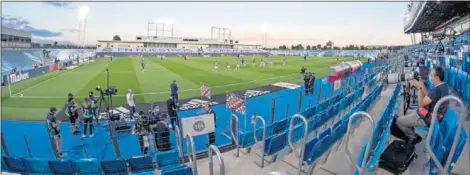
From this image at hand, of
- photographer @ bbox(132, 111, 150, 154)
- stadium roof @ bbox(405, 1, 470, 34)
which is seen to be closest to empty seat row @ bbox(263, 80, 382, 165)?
photographer @ bbox(132, 111, 150, 154)

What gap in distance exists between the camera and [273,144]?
610 centimetres

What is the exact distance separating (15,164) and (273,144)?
6441mm

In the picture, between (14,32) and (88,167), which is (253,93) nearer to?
(88,167)

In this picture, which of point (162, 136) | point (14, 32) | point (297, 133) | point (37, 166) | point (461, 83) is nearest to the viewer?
point (37, 166)

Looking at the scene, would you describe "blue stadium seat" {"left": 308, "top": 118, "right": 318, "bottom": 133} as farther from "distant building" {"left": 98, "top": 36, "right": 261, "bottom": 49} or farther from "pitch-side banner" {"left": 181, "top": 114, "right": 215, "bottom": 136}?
"distant building" {"left": 98, "top": 36, "right": 261, "bottom": 49}

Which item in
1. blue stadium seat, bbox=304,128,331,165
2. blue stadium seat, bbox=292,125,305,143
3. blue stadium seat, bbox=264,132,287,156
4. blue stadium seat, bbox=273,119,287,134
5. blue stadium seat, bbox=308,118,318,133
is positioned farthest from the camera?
blue stadium seat, bbox=273,119,287,134

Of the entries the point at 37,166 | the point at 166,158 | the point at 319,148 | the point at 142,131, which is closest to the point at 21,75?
the point at 142,131

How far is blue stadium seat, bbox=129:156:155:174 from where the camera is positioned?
270 inches

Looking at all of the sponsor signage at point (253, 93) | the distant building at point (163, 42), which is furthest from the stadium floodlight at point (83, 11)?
the distant building at point (163, 42)

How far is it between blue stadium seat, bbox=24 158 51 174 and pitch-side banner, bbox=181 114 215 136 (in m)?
3.40

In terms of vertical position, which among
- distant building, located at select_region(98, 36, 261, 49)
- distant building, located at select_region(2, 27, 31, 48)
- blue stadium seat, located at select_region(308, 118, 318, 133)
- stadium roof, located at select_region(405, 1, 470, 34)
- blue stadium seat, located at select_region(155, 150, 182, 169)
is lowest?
blue stadium seat, located at select_region(155, 150, 182, 169)

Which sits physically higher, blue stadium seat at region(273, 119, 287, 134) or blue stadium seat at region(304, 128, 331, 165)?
blue stadium seat at region(304, 128, 331, 165)

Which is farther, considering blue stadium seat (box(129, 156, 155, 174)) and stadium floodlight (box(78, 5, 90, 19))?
stadium floodlight (box(78, 5, 90, 19))

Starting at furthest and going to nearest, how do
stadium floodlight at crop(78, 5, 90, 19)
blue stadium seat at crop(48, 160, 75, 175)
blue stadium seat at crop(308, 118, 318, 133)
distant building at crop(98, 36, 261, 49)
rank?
distant building at crop(98, 36, 261, 49), stadium floodlight at crop(78, 5, 90, 19), blue stadium seat at crop(308, 118, 318, 133), blue stadium seat at crop(48, 160, 75, 175)
